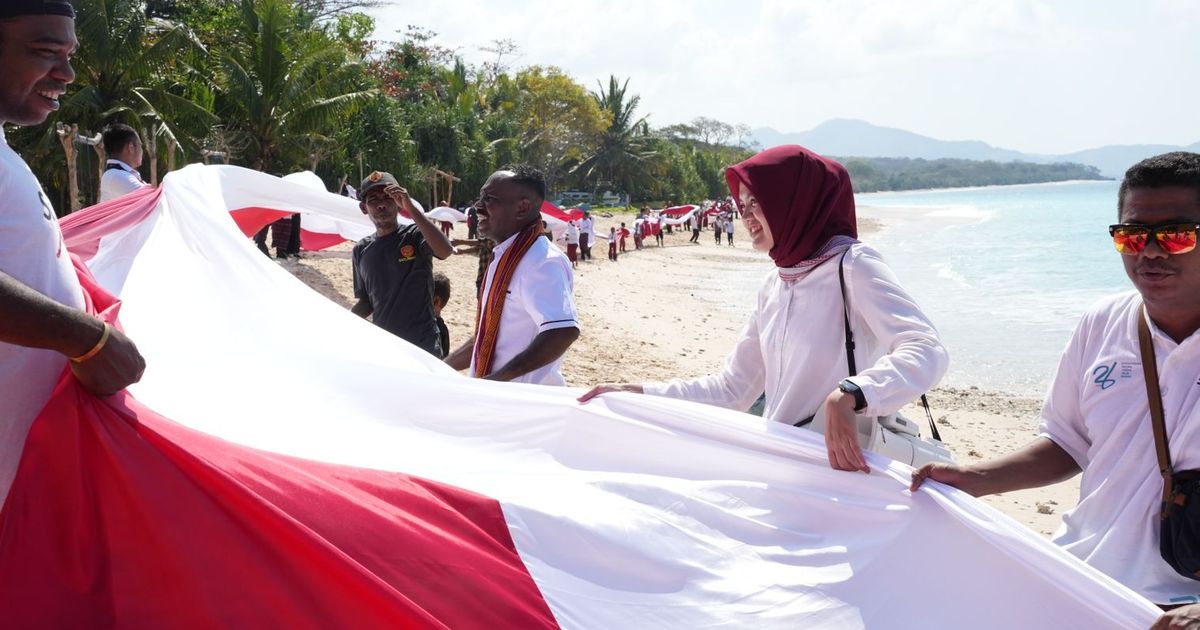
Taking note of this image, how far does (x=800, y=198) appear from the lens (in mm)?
2740

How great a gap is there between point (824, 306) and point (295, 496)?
4.97 ft

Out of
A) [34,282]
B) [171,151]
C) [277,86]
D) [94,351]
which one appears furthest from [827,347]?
[277,86]

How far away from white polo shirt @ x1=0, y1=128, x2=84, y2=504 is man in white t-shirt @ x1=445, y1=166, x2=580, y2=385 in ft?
6.22

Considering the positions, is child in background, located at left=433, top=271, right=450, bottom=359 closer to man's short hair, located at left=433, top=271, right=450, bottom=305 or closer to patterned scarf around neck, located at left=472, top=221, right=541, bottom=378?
man's short hair, located at left=433, top=271, right=450, bottom=305

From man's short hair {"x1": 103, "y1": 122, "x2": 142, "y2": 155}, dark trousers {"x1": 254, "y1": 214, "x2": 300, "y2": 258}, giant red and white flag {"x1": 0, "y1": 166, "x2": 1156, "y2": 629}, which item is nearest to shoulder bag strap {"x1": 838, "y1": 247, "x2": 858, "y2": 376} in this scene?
giant red and white flag {"x1": 0, "y1": 166, "x2": 1156, "y2": 629}

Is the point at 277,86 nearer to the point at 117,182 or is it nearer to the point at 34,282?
the point at 117,182

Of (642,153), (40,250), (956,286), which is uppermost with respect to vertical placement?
(642,153)

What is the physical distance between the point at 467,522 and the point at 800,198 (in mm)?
1320

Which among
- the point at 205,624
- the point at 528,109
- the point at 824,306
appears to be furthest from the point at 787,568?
the point at 528,109

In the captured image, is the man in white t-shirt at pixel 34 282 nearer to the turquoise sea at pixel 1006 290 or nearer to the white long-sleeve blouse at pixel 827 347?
the white long-sleeve blouse at pixel 827 347

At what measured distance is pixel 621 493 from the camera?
250 centimetres

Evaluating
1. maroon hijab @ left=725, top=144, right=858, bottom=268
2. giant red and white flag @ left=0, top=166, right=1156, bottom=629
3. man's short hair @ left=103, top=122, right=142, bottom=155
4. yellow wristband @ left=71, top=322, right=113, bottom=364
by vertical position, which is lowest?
giant red and white flag @ left=0, top=166, right=1156, bottom=629

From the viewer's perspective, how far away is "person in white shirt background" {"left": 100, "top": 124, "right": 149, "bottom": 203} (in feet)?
20.5

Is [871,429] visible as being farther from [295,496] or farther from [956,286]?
[956,286]
